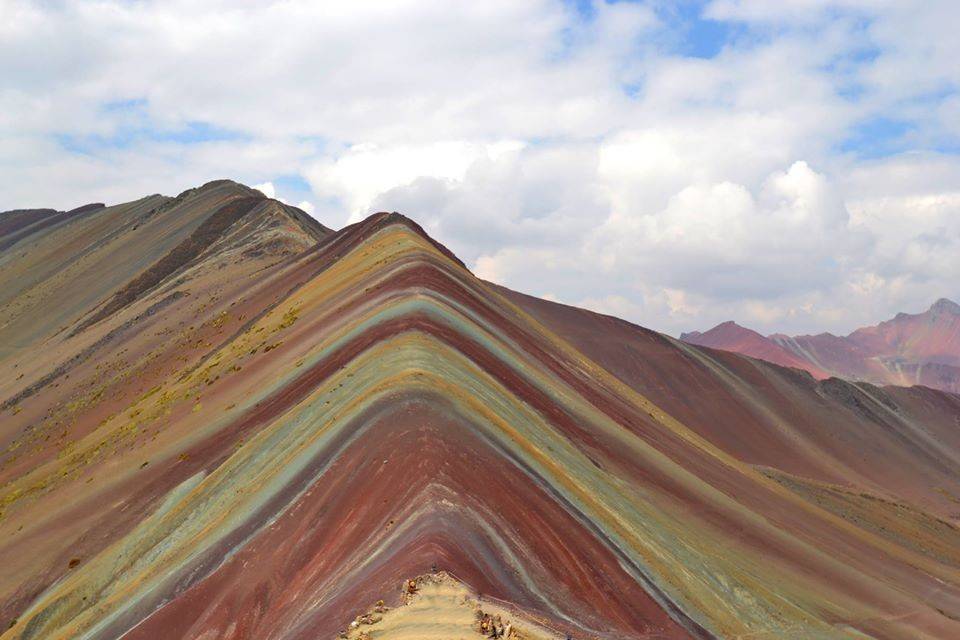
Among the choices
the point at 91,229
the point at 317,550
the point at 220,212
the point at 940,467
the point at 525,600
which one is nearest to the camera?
the point at 525,600

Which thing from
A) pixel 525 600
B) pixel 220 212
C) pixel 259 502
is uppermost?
pixel 220 212

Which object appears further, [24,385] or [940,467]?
[940,467]

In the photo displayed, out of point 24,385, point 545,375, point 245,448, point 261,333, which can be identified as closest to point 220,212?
point 24,385

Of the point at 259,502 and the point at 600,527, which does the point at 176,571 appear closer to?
the point at 259,502

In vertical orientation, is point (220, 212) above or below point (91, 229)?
below

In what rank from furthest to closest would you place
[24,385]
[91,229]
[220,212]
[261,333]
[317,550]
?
[91,229]
[220,212]
[24,385]
[261,333]
[317,550]

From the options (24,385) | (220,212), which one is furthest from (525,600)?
(220,212)
